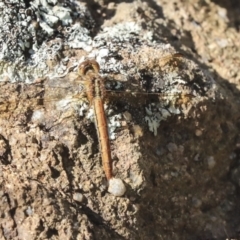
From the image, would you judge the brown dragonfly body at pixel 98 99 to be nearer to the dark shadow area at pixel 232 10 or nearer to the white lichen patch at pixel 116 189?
the white lichen patch at pixel 116 189

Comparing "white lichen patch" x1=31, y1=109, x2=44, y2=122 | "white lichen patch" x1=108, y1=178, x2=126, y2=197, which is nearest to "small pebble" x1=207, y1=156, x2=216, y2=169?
"white lichen patch" x1=108, y1=178, x2=126, y2=197

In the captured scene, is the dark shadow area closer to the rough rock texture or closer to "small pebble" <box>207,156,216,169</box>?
the rough rock texture

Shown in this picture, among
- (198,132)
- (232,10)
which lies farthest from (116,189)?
(232,10)

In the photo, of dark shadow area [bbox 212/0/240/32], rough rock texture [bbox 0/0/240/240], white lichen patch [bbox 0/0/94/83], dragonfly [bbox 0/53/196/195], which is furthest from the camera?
dark shadow area [bbox 212/0/240/32]

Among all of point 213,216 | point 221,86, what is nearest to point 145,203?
point 213,216

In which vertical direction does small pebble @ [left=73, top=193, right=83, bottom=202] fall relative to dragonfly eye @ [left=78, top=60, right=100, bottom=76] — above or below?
below

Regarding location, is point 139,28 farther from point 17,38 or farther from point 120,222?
point 120,222

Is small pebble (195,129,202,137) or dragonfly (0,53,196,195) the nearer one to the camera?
dragonfly (0,53,196,195)

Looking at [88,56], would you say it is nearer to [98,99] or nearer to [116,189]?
[98,99]
